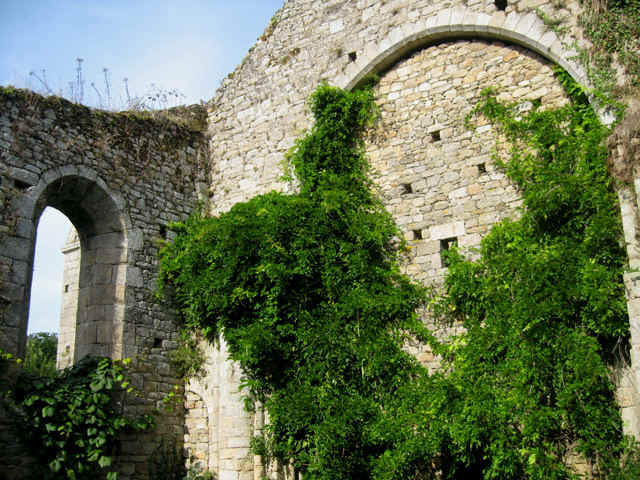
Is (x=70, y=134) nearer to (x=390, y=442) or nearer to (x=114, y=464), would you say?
(x=114, y=464)

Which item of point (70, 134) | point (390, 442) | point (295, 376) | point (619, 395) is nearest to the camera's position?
point (619, 395)

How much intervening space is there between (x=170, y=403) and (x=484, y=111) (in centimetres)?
557

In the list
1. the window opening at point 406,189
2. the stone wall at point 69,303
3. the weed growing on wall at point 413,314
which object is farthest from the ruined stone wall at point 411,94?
the stone wall at point 69,303

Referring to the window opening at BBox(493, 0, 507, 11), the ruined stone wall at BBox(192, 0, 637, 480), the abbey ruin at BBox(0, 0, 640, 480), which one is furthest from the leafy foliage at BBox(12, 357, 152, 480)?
the window opening at BBox(493, 0, 507, 11)

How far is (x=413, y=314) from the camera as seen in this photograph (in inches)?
327

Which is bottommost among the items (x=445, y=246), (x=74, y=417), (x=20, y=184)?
(x=74, y=417)

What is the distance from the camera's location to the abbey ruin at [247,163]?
8383 millimetres

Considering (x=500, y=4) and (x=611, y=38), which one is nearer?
(x=611, y=38)

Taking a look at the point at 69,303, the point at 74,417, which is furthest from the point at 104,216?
the point at 74,417

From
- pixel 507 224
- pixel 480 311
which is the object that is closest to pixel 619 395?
pixel 480 311

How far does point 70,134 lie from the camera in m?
9.19

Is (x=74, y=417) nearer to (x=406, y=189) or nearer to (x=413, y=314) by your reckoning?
(x=413, y=314)

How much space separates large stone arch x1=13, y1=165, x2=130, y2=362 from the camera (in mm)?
8898

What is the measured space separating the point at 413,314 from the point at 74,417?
4105mm
